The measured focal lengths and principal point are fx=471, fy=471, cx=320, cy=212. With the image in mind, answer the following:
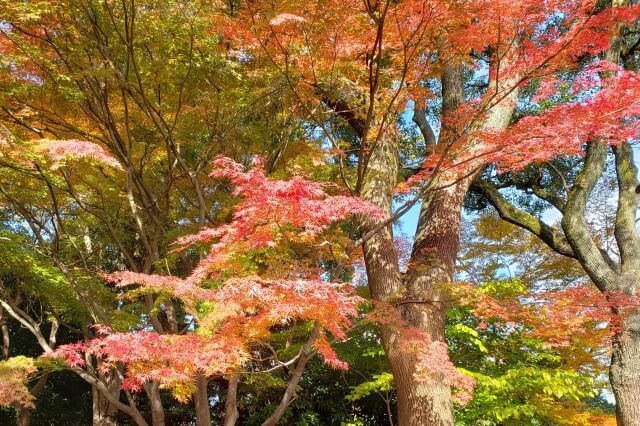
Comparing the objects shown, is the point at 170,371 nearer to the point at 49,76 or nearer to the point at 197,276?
the point at 197,276

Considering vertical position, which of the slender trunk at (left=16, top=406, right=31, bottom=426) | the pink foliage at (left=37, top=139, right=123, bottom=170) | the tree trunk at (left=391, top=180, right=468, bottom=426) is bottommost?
the slender trunk at (left=16, top=406, right=31, bottom=426)

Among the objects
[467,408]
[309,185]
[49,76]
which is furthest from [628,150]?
[49,76]

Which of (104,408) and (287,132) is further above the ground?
(287,132)

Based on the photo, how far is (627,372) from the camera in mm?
5895

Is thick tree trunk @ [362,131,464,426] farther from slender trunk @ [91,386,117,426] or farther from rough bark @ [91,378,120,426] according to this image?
slender trunk @ [91,386,117,426]

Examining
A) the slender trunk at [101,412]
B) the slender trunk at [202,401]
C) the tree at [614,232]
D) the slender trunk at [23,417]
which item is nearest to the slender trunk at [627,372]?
the tree at [614,232]

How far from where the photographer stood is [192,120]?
6.70 m

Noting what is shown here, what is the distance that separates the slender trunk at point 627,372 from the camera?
5.75 metres

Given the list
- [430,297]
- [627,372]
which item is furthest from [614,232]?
[430,297]

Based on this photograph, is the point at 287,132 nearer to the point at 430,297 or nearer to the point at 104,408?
the point at 430,297

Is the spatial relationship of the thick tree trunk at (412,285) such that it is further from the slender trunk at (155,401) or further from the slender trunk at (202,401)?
the slender trunk at (155,401)

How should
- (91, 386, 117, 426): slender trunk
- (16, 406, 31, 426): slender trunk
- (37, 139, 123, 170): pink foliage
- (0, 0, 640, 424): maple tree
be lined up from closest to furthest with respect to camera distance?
(0, 0, 640, 424): maple tree
(37, 139, 123, 170): pink foliage
(91, 386, 117, 426): slender trunk
(16, 406, 31, 426): slender trunk

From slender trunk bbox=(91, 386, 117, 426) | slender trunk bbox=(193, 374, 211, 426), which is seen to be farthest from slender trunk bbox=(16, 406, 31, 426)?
slender trunk bbox=(193, 374, 211, 426)

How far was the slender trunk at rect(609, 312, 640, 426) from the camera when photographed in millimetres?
5750
